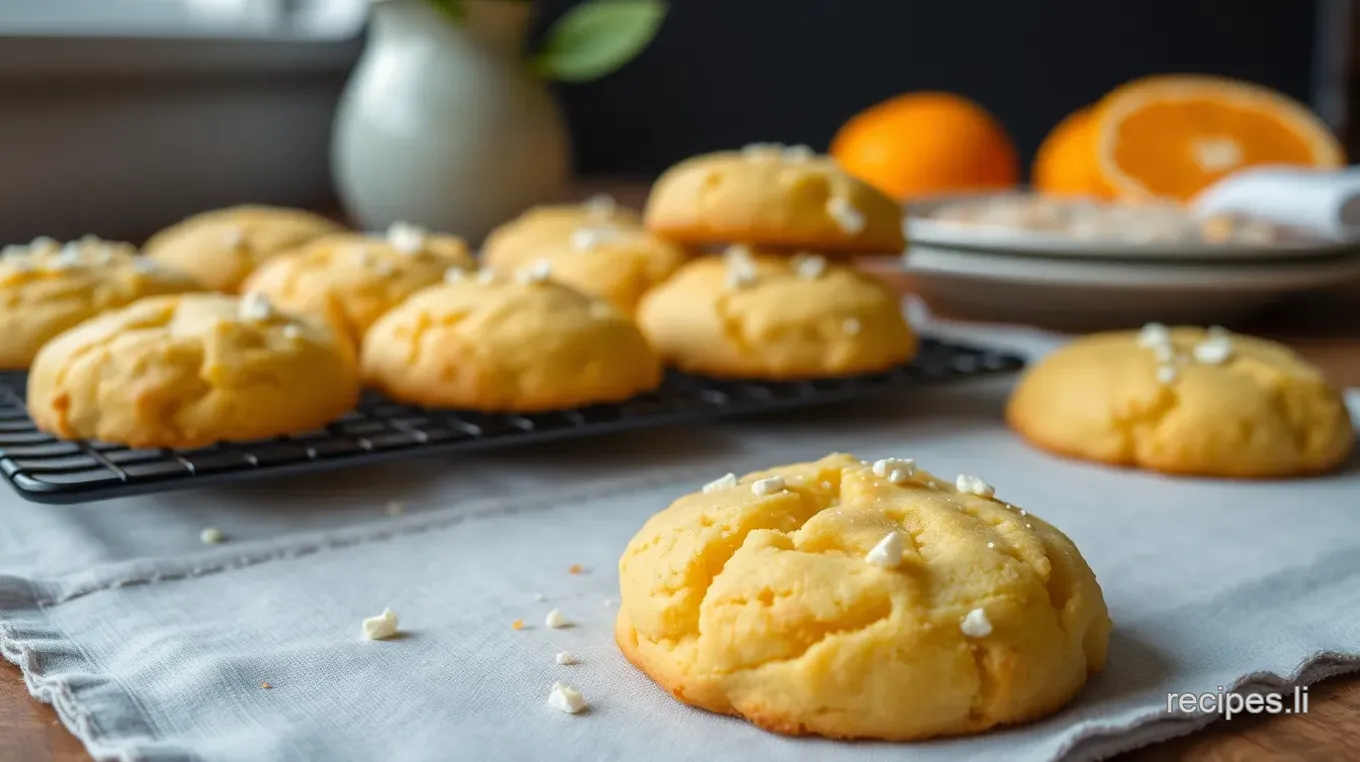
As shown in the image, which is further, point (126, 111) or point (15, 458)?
point (126, 111)

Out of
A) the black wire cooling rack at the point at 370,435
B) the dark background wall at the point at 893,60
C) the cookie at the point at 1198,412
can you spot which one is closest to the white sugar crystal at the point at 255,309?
the black wire cooling rack at the point at 370,435

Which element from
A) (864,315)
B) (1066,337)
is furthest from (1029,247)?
(864,315)

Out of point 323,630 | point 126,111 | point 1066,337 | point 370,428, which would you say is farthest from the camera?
point 126,111

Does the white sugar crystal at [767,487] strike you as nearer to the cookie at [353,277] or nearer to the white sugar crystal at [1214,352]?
the white sugar crystal at [1214,352]

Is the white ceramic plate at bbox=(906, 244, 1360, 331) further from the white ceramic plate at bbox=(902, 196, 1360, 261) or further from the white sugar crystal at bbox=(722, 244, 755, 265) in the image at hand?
the white sugar crystal at bbox=(722, 244, 755, 265)

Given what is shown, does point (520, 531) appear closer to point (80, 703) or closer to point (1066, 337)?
point (80, 703)

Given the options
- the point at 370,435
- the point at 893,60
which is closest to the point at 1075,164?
the point at 893,60

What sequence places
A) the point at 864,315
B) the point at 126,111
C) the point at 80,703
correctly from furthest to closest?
→ 1. the point at 126,111
2. the point at 864,315
3. the point at 80,703
